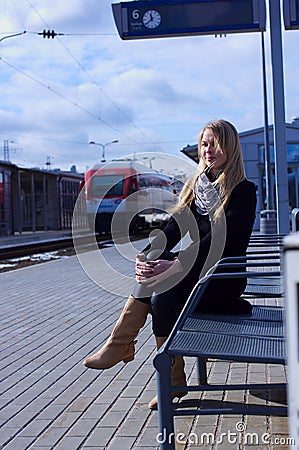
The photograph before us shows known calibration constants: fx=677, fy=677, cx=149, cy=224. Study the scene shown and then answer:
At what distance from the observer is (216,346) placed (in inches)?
110

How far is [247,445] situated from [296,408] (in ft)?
7.43

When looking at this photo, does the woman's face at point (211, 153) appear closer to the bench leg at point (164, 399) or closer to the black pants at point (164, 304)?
the black pants at point (164, 304)

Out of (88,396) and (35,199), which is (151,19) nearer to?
(88,396)

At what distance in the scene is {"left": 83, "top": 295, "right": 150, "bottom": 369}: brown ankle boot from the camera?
3918 mm

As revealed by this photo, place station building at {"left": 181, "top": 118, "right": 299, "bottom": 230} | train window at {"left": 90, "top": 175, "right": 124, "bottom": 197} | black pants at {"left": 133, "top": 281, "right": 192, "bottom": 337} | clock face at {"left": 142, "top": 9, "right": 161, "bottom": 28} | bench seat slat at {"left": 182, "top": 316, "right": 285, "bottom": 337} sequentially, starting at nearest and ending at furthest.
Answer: bench seat slat at {"left": 182, "top": 316, "right": 285, "bottom": 337}, black pants at {"left": 133, "top": 281, "right": 192, "bottom": 337}, clock face at {"left": 142, "top": 9, "right": 161, "bottom": 28}, train window at {"left": 90, "top": 175, "right": 124, "bottom": 197}, station building at {"left": 181, "top": 118, "right": 299, "bottom": 230}

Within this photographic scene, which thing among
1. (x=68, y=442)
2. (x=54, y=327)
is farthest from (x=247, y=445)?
(x=54, y=327)

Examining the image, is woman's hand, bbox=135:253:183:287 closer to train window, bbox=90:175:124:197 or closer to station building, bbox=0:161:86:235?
train window, bbox=90:175:124:197

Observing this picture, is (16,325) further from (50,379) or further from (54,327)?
(50,379)

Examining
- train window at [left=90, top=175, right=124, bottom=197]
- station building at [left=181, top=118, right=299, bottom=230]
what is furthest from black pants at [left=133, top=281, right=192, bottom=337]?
station building at [left=181, top=118, right=299, bottom=230]

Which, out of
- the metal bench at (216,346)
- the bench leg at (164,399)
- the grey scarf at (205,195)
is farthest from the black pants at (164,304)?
the bench leg at (164,399)

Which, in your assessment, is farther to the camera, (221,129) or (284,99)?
(284,99)

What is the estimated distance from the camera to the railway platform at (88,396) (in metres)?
3.38

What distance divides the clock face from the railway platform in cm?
365

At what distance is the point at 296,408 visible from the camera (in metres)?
1.08
